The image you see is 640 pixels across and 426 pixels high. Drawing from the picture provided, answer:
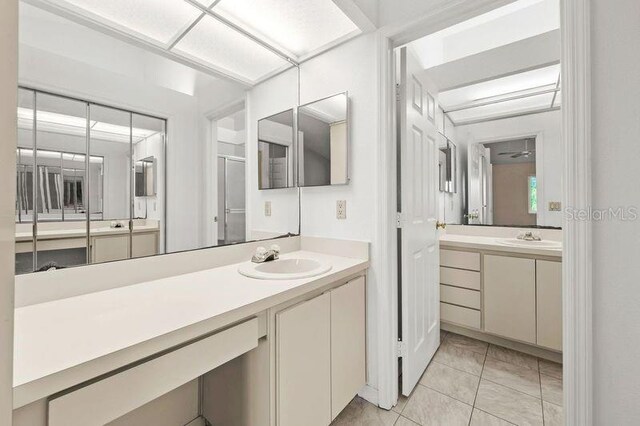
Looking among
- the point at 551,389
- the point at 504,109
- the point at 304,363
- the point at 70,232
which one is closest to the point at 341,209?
the point at 304,363

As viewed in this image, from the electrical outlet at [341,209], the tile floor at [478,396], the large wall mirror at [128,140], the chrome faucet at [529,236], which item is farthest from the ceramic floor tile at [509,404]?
the large wall mirror at [128,140]

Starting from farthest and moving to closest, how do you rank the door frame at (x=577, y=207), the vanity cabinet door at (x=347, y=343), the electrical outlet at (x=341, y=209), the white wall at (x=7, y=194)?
the electrical outlet at (x=341, y=209) → the vanity cabinet door at (x=347, y=343) → the door frame at (x=577, y=207) → the white wall at (x=7, y=194)

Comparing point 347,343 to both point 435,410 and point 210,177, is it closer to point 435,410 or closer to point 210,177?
point 435,410

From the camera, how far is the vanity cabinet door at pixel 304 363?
1058 millimetres

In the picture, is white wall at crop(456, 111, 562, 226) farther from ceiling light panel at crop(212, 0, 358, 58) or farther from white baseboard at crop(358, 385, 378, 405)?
white baseboard at crop(358, 385, 378, 405)

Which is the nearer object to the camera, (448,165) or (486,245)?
(486,245)

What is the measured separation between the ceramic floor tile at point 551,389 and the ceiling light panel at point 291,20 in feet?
8.22

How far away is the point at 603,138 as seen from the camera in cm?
102

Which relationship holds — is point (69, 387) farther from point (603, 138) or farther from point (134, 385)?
point (603, 138)

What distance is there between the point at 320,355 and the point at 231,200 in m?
0.96

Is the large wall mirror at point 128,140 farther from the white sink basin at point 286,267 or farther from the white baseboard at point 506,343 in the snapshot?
the white baseboard at point 506,343

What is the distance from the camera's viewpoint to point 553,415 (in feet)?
4.89

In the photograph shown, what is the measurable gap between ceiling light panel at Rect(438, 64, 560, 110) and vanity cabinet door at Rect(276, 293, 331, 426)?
235 centimetres

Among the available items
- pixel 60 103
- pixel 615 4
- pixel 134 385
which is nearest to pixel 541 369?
pixel 615 4
